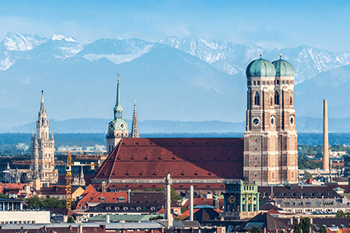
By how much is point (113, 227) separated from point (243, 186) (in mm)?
27880

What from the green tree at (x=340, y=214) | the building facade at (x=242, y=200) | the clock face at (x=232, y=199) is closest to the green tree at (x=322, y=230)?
the building facade at (x=242, y=200)

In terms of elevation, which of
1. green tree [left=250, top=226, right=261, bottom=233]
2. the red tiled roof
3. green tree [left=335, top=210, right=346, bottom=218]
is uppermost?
the red tiled roof

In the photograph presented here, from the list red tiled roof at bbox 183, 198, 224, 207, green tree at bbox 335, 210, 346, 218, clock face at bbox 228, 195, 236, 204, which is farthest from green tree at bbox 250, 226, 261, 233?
red tiled roof at bbox 183, 198, 224, 207

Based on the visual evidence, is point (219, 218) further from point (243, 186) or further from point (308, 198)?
point (308, 198)

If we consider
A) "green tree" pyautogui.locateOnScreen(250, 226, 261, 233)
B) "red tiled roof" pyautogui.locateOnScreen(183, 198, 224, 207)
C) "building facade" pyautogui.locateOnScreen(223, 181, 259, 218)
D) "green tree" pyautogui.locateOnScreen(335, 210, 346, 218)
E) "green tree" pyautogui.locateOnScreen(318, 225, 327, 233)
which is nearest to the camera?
"green tree" pyautogui.locateOnScreen(250, 226, 261, 233)

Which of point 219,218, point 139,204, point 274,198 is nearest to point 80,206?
point 139,204

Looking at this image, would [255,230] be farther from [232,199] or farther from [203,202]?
[203,202]

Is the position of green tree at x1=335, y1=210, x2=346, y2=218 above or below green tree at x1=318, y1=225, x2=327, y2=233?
above

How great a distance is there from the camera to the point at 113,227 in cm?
13712

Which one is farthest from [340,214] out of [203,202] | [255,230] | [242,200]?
[255,230]

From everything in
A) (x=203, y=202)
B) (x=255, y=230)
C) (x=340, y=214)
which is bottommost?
(x=255, y=230)

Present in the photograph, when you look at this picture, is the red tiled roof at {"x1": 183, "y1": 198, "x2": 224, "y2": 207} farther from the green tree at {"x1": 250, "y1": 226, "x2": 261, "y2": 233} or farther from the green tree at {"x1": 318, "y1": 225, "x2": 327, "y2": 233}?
the green tree at {"x1": 250, "y1": 226, "x2": 261, "y2": 233}

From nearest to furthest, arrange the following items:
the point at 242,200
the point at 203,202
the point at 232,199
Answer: the point at 242,200, the point at 232,199, the point at 203,202

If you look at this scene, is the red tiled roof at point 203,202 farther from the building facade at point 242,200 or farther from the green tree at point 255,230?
the green tree at point 255,230
